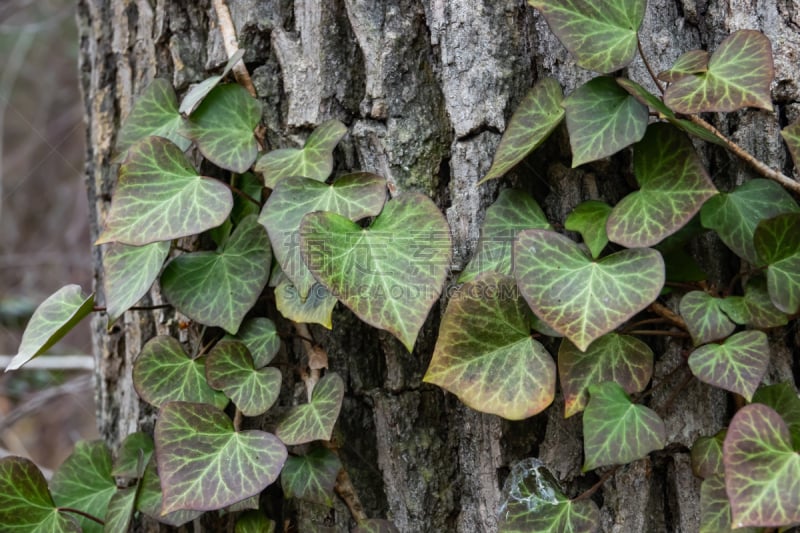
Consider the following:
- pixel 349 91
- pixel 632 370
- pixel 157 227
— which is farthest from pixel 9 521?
pixel 632 370

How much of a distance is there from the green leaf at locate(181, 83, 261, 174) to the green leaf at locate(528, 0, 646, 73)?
43cm

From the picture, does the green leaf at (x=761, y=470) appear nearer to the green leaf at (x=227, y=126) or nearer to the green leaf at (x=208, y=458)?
the green leaf at (x=208, y=458)

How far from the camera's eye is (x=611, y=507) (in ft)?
2.98

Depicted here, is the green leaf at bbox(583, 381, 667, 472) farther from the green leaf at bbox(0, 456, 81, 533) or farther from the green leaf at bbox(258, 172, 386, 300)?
the green leaf at bbox(0, 456, 81, 533)

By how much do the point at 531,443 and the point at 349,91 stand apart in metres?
0.56

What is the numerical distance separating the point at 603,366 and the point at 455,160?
0.33 metres

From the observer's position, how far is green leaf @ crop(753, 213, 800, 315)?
811 millimetres

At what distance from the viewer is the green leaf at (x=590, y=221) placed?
83 centimetres

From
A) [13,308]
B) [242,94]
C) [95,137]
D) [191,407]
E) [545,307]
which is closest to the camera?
[545,307]

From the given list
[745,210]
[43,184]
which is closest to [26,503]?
[745,210]

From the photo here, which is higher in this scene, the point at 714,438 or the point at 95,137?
the point at 95,137

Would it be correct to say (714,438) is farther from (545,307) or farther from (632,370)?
(545,307)

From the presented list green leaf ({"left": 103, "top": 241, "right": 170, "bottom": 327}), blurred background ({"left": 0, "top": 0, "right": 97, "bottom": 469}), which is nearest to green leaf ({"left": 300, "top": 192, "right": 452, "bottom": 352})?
green leaf ({"left": 103, "top": 241, "right": 170, "bottom": 327})

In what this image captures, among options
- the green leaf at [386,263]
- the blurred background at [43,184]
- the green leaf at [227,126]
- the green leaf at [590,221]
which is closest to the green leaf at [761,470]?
the green leaf at [590,221]
